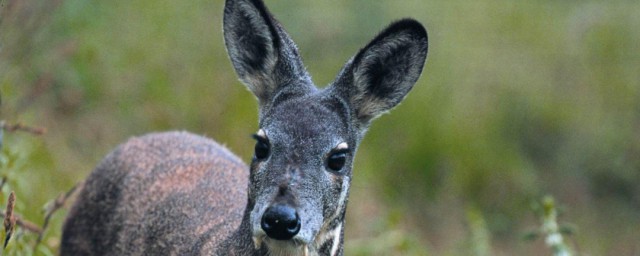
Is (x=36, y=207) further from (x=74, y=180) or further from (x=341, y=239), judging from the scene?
(x=341, y=239)

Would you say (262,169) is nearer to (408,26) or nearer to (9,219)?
(408,26)

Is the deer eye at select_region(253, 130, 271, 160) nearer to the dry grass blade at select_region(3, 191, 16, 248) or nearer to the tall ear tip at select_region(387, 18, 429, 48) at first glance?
the tall ear tip at select_region(387, 18, 429, 48)

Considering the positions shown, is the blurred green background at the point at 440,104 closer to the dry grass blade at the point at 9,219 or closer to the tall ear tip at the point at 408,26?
A: the tall ear tip at the point at 408,26

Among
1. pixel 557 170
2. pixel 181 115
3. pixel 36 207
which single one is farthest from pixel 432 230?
pixel 36 207

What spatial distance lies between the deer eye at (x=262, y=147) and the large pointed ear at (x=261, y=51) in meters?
0.46

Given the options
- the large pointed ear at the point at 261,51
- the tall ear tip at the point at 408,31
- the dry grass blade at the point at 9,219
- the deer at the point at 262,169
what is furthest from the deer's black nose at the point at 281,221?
the tall ear tip at the point at 408,31

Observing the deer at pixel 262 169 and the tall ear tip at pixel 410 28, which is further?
the tall ear tip at pixel 410 28

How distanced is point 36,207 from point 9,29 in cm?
172

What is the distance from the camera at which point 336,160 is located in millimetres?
6539

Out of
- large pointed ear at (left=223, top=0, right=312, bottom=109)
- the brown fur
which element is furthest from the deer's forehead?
the brown fur

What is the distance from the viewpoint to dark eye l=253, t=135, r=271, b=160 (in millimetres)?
6461

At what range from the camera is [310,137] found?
6445 mm

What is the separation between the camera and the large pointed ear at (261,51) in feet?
22.8

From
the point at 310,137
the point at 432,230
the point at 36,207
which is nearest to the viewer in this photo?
the point at 310,137
